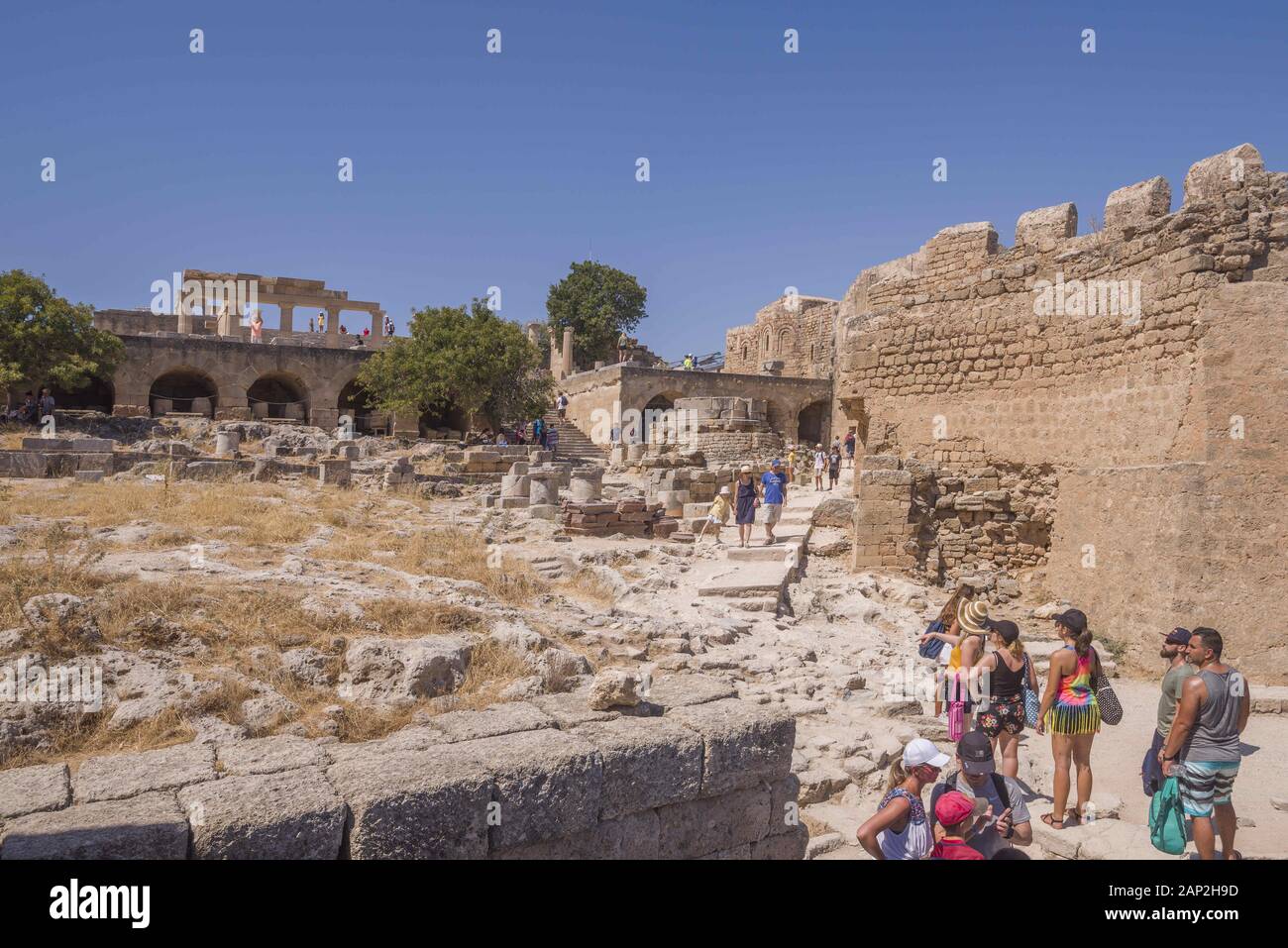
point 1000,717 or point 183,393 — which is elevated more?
point 183,393

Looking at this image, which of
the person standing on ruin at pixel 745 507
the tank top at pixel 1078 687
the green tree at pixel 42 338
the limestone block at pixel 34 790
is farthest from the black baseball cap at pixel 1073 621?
the green tree at pixel 42 338

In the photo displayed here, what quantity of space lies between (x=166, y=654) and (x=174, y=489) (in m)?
9.78

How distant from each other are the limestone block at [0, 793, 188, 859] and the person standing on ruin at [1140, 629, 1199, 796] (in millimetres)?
5120

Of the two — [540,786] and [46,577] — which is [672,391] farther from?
[540,786]

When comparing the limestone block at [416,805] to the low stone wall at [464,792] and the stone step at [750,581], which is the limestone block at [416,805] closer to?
the low stone wall at [464,792]

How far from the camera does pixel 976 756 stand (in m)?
4.62

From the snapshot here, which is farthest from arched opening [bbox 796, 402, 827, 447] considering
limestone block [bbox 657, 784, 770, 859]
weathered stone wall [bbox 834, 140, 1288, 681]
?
limestone block [bbox 657, 784, 770, 859]

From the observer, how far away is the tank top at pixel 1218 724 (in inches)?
181

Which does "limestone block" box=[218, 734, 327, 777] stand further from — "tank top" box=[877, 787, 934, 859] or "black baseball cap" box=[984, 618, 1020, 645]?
"black baseball cap" box=[984, 618, 1020, 645]

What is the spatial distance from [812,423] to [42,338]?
31750mm

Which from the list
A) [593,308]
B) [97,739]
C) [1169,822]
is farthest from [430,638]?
[593,308]

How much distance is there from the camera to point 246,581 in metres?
6.89

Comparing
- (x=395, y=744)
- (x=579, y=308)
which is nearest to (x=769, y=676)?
(x=395, y=744)

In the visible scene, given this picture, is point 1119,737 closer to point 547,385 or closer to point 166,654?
point 166,654
